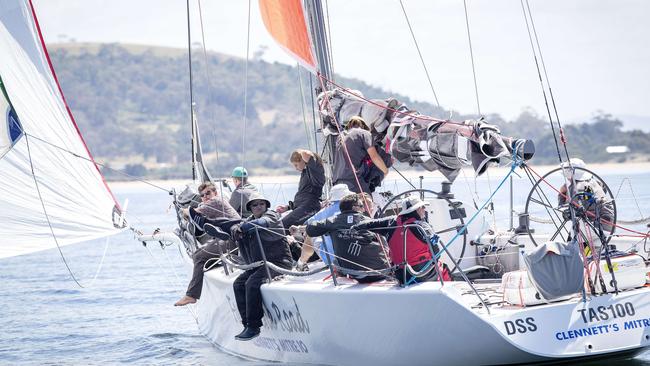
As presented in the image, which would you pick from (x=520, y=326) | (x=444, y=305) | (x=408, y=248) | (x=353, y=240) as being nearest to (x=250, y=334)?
(x=353, y=240)

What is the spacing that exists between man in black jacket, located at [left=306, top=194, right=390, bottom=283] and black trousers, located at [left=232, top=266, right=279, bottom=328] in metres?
0.85

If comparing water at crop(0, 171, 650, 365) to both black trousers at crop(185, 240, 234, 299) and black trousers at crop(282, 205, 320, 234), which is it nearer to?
black trousers at crop(185, 240, 234, 299)

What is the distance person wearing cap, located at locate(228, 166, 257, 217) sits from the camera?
9672 millimetres

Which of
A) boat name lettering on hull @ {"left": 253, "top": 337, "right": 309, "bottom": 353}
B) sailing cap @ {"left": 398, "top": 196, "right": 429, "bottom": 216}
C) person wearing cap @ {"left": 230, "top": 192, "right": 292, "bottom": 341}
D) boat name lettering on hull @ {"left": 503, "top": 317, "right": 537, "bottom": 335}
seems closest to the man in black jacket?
sailing cap @ {"left": 398, "top": 196, "right": 429, "bottom": 216}

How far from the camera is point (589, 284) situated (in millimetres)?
7430

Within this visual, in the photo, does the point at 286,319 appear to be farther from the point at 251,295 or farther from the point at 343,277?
the point at 343,277

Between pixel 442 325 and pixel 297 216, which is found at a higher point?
pixel 297 216

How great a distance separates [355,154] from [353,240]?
4.56ft

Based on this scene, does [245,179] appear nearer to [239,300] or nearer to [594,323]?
[239,300]

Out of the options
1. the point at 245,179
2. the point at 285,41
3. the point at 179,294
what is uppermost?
the point at 285,41

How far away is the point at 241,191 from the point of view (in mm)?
9703

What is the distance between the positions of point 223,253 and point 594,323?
3647 mm

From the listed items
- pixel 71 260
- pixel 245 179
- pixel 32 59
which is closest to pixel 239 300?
pixel 245 179

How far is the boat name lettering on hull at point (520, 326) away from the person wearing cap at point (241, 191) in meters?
3.31
